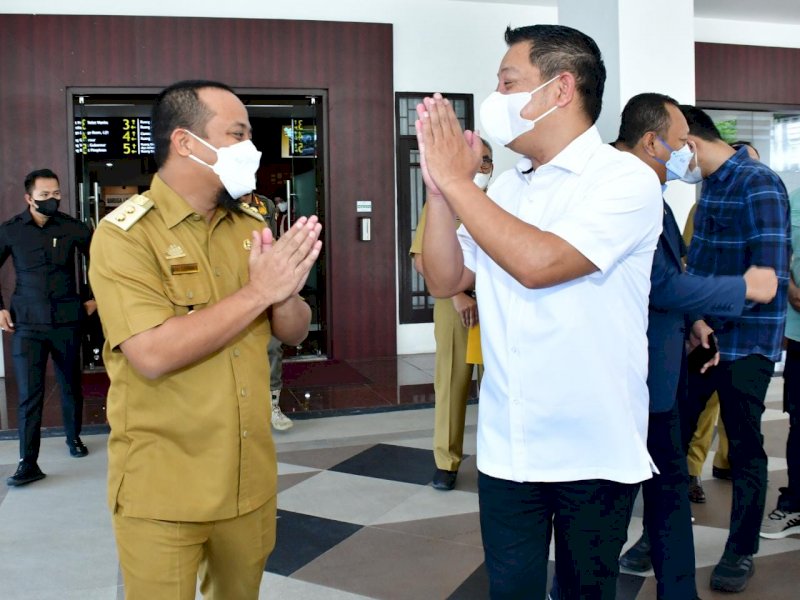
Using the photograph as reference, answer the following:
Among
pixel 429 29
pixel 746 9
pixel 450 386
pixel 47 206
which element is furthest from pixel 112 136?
pixel 746 9

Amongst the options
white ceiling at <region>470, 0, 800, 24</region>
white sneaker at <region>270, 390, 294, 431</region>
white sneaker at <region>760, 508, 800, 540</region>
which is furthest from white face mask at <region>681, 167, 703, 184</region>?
white ceiling at <region>470, 0, 800, 24</region>

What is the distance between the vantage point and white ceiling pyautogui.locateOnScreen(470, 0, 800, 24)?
27.3ft

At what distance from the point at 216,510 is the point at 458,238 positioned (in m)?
0.80

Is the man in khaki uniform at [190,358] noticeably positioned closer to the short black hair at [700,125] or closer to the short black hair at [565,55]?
the short black hair at [565,55]

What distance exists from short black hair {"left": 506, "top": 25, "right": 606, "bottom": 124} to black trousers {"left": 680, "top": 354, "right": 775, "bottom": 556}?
5.00 ft

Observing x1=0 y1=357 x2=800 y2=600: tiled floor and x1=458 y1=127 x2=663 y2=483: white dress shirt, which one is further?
x1=0 y1=357 x2=800 y2=600: tiled floor

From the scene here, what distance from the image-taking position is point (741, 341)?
279 cm

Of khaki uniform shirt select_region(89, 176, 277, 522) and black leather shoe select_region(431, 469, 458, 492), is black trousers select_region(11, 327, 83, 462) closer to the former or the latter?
black leather shoe select_region(431, 469, 458, 492)

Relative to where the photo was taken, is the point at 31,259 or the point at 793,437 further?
the point at 31,259

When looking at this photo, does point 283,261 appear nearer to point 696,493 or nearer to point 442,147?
point 442,147

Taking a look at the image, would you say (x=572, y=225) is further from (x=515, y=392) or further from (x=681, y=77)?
(x=681, y=77)

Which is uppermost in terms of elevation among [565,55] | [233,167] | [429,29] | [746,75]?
[429,29]

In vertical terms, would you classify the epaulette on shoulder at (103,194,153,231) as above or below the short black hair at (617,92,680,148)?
below

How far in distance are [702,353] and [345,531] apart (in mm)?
1659
